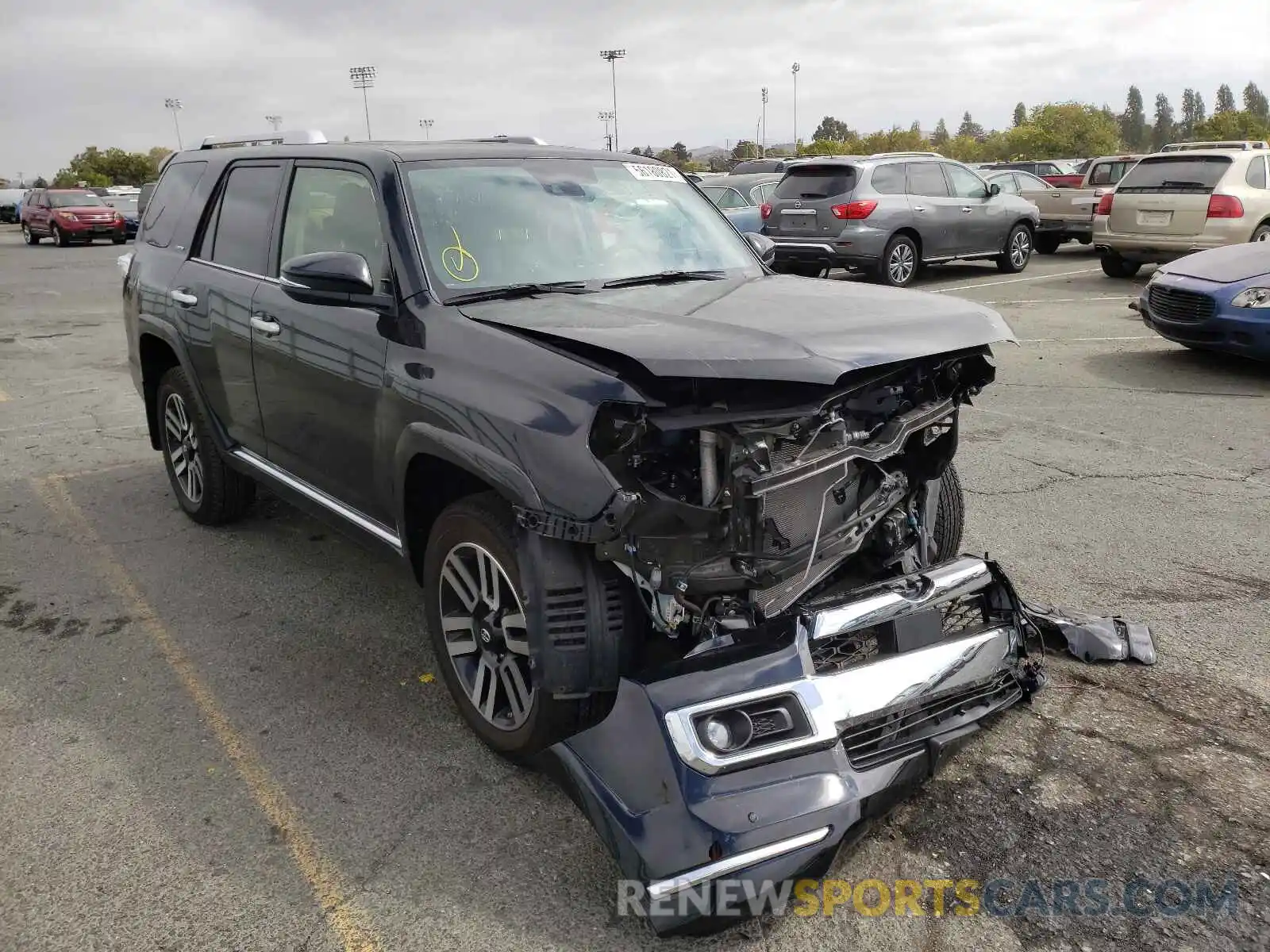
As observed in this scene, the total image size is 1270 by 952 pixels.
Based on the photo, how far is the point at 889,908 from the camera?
8.33 feet

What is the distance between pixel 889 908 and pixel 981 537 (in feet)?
9.02

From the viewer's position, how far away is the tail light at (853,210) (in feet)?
44.2

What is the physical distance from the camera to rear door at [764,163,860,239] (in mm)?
13562

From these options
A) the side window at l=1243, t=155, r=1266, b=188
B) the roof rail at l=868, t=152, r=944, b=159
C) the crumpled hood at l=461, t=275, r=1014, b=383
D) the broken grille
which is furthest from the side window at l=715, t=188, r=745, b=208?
the broken grille

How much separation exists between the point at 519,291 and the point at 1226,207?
1267 centimetres

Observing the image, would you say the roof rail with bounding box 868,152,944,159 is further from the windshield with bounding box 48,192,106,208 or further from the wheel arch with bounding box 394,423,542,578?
the windshield with bounding box 48,192,106,208

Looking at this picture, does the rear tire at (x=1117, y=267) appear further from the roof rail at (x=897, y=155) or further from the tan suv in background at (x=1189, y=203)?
the roof rail at (x=897, y=155)

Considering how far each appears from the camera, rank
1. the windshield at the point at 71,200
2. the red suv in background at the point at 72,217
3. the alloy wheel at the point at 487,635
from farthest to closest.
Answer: the windshield at the point at 71,200, the red suv in background at the point at 72,217, the alloy wheel at the point at 487,635

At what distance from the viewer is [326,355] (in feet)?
12.2

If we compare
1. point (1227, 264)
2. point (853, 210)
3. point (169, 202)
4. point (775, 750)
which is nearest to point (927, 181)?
point (853, 210)

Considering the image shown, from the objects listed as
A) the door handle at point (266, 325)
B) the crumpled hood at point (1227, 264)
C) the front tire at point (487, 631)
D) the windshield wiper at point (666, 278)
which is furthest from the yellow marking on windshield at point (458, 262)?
the crumpled hood at point (1227, 264)

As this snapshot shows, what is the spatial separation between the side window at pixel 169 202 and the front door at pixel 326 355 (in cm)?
127

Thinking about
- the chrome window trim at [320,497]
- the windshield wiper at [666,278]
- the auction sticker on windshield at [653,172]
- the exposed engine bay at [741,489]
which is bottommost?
the chrome window trim at [320,497]

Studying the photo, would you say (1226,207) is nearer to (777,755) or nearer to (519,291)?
(519,291)
